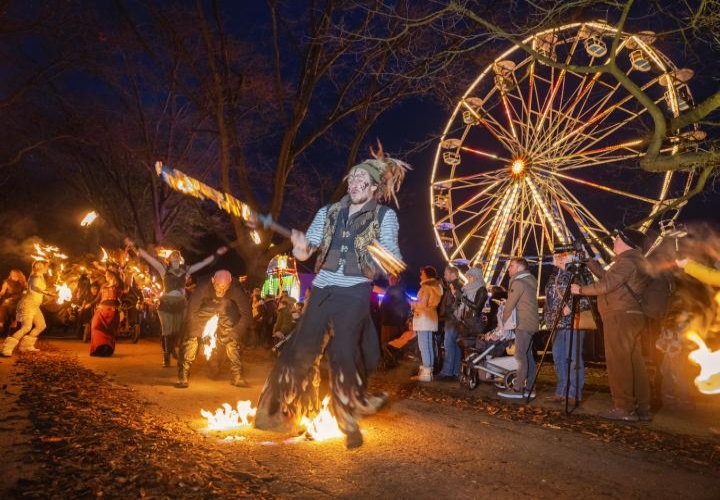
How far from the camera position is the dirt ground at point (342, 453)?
3.23 m

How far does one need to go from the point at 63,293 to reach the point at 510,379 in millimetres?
13132

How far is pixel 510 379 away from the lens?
798cm

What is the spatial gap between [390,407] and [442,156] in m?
11.6

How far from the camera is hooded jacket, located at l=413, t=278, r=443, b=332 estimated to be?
9.06 m

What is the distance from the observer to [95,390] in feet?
20.7

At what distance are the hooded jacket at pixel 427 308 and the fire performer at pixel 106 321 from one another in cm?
626

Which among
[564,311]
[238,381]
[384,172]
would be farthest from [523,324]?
[238,381]

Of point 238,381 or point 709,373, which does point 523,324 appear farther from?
point 238,381

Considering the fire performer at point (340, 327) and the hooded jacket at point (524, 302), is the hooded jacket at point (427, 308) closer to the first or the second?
the hooded jacket at point (524, 302)

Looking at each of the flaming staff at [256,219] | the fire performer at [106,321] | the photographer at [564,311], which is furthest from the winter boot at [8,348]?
the photographer at [564,311]

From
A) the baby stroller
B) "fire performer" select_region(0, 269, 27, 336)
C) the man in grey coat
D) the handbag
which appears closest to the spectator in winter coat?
the baby stroller

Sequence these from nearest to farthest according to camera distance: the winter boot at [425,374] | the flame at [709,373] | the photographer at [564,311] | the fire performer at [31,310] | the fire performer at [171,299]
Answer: the flame at [709,373]
the photographer at [564,311]
the winter boot at [425,374]
the fire performer at [171,299]
the fire performer at [31,310]

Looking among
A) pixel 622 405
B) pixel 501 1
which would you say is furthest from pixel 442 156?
pixel 622 405

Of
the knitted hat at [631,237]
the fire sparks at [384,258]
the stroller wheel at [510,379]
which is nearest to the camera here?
the fire sparks at [384,258]
